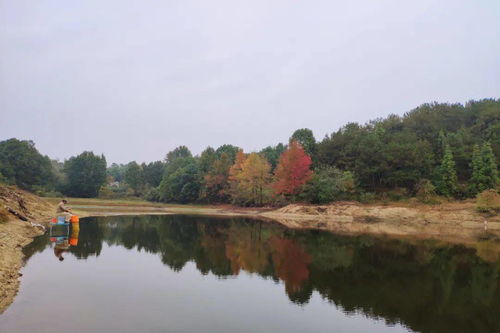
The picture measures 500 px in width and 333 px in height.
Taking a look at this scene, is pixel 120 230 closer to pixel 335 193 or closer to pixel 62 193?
pixel 335 193

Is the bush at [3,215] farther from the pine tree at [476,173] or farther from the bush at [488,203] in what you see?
the pine tree at [476,173]

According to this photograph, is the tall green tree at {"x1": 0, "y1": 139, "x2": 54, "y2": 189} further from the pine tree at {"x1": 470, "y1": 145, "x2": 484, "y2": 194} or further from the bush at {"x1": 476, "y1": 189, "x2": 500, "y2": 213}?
the pine tree at {"x1": 470, "y1": 145, "x2": 484, "y2": 194}

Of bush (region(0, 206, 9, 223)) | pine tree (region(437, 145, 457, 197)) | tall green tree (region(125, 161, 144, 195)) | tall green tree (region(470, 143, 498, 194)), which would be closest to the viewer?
bush (region(0, 206, 9, 223))

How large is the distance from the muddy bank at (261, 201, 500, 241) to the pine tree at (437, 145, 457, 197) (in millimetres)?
3848

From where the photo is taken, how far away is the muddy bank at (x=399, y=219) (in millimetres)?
45500

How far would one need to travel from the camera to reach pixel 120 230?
39.1 metres

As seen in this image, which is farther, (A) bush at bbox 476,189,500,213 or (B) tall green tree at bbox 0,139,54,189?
(B) tall green tree at bbox 0,139,54,189

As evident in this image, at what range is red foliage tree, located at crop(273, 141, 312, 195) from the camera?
66.2 meters

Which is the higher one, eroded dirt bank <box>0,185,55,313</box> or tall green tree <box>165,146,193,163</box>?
tall green tree <box>165,146,193,163</box>

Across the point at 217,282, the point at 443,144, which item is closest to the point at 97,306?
the point at 217,282

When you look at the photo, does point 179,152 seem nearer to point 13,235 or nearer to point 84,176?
point 84,176

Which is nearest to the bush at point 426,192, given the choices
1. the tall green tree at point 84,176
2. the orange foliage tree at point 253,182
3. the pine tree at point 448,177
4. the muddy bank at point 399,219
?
the pine tree at point 448,177

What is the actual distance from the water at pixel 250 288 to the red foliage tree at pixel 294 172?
114ft

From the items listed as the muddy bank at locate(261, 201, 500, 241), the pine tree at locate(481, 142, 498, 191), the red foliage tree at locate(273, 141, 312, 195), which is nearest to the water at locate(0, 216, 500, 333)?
the muddy bank at locate(261, 201, 500, 241)
